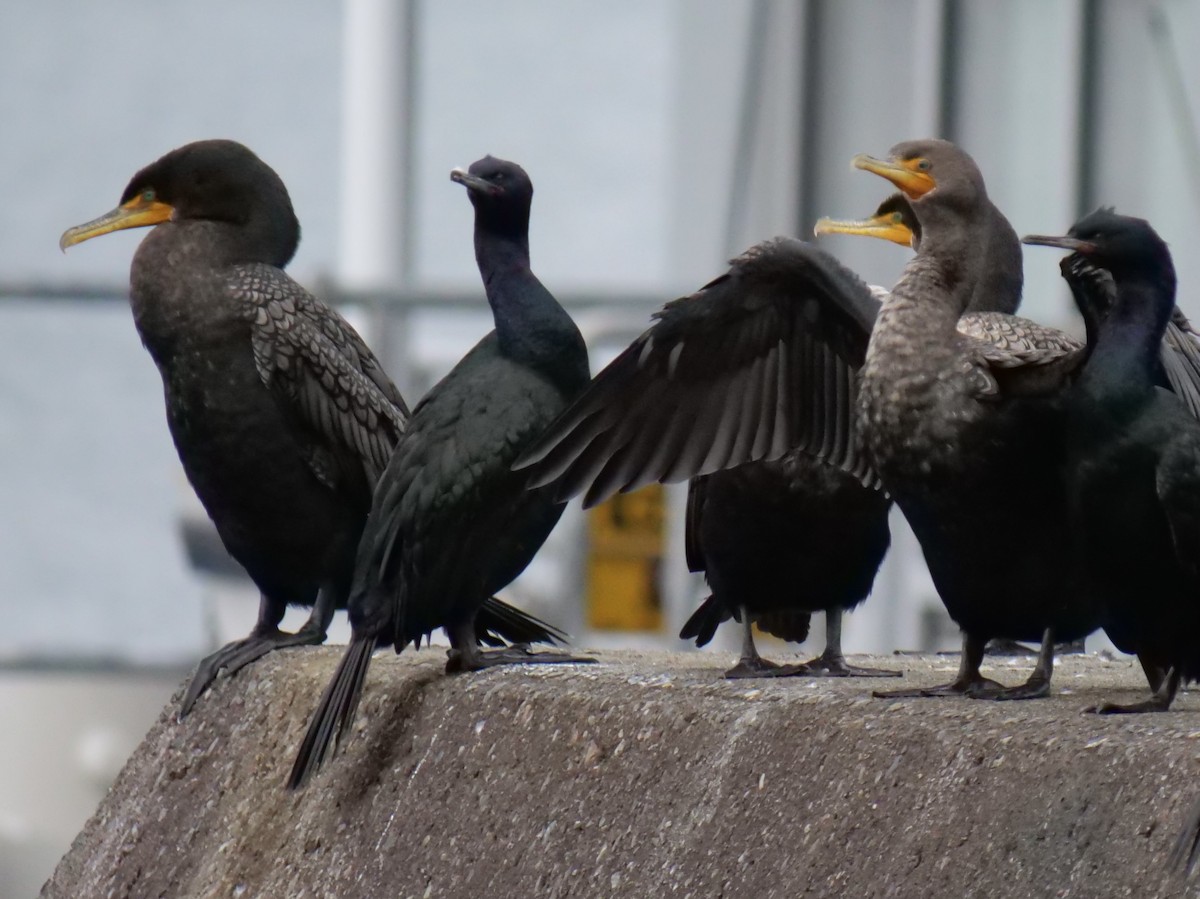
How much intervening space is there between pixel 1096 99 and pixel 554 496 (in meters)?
6.34

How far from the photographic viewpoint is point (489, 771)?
361cm

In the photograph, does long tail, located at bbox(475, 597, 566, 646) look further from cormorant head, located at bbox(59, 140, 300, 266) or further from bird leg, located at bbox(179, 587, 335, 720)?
cormorant head, located at bbox(59, 140, 300, 266)

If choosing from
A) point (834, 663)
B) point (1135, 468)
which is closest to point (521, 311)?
point (834, 663)

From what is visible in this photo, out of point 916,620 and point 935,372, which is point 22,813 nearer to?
point 916,620

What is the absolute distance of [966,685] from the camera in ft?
10.7

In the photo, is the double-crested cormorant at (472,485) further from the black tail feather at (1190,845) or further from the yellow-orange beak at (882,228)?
the black tail feather at (1190,845)

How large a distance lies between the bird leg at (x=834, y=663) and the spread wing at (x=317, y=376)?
1.00 m

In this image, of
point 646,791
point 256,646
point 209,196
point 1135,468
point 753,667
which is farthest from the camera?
point 256,646

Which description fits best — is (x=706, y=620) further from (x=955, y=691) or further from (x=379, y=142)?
(x=379, y=142)

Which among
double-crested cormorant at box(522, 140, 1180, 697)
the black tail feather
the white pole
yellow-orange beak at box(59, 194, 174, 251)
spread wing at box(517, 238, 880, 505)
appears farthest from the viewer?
the white pole

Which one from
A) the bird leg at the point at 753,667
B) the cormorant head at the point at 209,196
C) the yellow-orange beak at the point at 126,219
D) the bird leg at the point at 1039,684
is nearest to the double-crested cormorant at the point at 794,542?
the bird leg at the point at 753,667

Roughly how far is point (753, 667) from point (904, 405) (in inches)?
28.0

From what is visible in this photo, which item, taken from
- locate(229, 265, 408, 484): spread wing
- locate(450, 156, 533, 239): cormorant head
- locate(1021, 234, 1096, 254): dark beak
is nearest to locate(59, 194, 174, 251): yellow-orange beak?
locate(229, 265, 408, 484): spread wing

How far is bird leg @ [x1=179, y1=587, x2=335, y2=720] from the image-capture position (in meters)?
4.30
